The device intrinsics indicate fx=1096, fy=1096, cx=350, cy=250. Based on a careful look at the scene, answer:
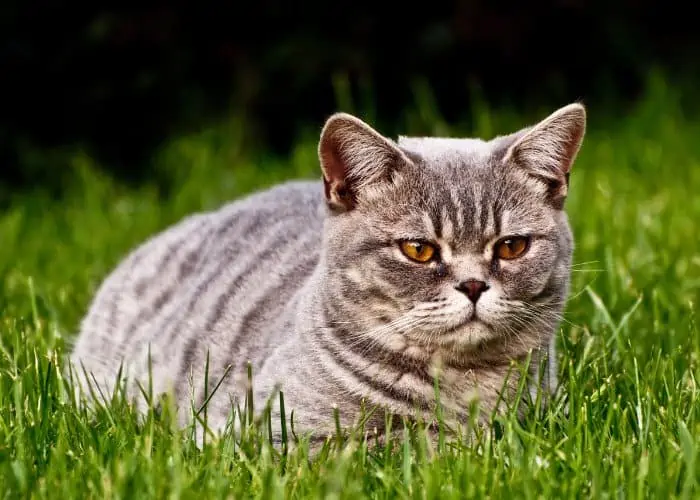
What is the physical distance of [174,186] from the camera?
541cm

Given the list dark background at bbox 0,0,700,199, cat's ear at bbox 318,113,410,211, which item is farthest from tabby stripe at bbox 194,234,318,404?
A: dark background at bbox 0,0,700,199

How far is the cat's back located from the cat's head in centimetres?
37

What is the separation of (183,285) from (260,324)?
20.6 inches

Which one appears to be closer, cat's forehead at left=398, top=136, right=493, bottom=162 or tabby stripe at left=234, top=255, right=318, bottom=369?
cat's forehead at left=398, top=136, right=493, bottom=162

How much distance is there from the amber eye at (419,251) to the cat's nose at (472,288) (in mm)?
114

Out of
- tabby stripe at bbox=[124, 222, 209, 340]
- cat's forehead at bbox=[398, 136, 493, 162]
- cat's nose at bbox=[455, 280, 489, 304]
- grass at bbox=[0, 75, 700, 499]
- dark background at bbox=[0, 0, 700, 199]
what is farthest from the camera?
dark background at bbox=[0, 0, 700, 199]

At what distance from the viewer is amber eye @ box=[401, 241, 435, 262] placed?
95.7 inches

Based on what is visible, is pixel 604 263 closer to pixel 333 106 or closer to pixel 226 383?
pixel 226 383

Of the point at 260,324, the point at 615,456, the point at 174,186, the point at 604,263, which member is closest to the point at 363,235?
the point at 260,324

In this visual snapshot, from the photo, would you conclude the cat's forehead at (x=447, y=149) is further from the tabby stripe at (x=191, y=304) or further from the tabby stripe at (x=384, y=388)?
the tabby stripe at (x=191, y=304)

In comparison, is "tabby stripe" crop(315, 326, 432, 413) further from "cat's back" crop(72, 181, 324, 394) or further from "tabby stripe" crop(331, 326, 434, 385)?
"cat's back" crop(72, 181, 324, 394)

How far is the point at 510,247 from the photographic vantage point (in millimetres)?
2467

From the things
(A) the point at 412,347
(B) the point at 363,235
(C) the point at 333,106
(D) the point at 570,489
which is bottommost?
(D) the point at 570,489

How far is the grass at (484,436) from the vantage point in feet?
6.73
